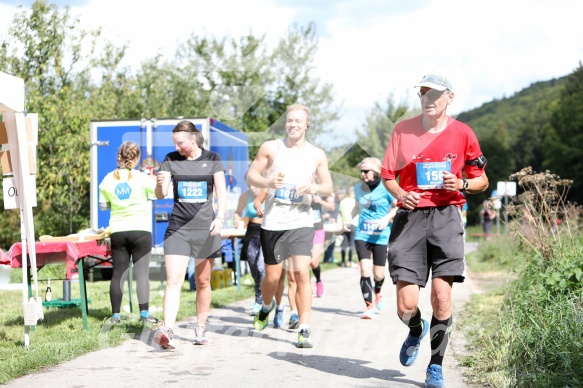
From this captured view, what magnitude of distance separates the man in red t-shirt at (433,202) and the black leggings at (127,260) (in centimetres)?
404

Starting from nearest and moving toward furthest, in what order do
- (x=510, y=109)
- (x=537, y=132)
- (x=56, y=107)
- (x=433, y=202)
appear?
(x=433, y=202), (x=56, y=107), (x=537, y=132), (x=510, y=109)

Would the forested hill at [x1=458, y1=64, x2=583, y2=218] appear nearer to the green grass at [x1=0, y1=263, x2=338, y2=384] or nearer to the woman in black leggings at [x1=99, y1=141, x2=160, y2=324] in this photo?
the green grass at [x1=0, y1=263, x2=338, y2=384]

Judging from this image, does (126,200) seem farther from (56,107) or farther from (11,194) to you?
(56,107)

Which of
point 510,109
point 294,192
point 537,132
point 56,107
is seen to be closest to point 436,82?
point 294,192

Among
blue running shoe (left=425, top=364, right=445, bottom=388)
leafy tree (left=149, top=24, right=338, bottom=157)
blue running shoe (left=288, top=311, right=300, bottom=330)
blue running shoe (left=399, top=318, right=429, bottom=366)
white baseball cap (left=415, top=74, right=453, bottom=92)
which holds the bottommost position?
blue running shoe (left=288, top=311, right=300, bottom=330)

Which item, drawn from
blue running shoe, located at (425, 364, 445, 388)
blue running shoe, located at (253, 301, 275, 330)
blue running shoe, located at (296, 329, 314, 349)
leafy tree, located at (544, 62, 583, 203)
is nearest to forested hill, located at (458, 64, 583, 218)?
leafy tree, located at (544, 62, 583, 203)

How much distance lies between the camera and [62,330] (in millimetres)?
8562

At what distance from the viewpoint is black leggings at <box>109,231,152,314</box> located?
30.2 ft

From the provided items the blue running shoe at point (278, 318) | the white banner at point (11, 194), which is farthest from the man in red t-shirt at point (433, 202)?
the white banner at point (11, 194)

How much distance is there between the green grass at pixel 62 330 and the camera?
653 cm

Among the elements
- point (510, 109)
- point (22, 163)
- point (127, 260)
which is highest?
point (510, 109)

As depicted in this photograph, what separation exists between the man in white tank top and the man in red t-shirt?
176 centimetres

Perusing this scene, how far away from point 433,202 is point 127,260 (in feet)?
14.7

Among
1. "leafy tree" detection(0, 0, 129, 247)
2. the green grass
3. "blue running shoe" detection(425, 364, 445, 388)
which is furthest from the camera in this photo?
"leafy tree" detection(0, 0, 129, 247)
